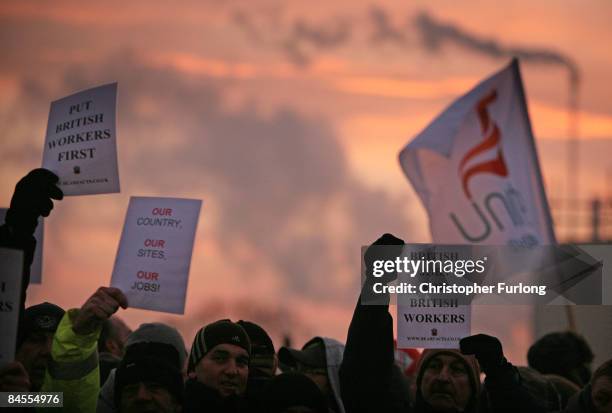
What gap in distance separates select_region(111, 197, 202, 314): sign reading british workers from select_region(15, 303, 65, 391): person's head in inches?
21.9

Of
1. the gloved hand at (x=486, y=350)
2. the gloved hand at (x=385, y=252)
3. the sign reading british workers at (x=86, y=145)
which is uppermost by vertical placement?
the sign reading british workers at (x=86, y=145)

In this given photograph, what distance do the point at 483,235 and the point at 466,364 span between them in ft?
16.6

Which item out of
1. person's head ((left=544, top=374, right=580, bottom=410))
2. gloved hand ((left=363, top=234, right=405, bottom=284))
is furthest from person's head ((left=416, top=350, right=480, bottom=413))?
person's head ((left=544, top=374, right=580, bottom=410))

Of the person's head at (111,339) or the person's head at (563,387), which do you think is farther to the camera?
the person's head at (111,339)

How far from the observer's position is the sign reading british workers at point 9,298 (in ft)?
24.6

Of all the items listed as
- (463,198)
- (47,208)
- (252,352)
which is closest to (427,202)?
(463,198)

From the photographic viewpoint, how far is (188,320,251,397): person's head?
8969 mm

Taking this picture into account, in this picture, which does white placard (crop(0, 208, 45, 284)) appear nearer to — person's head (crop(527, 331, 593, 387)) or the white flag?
person's head (crop(527, 331, 593, 387))

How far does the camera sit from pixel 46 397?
830 cm

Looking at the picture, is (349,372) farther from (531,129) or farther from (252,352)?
(531,129)

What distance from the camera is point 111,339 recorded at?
Result: 36.8ft

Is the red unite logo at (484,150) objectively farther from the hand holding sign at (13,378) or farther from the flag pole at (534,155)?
the hand holding sign at (13,378)

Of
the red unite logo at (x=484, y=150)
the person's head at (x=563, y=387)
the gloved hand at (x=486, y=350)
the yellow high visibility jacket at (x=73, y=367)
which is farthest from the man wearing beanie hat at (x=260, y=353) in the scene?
the red unite logo at (x=484, y=150)

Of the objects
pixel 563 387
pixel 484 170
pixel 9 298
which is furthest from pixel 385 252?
pixel 484 170
